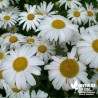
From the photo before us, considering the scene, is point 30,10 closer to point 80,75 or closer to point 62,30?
point 62,30

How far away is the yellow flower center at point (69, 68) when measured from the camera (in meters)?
2.01

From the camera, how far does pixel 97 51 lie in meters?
2.11

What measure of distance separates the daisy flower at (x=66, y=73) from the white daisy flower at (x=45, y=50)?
1.21 ft

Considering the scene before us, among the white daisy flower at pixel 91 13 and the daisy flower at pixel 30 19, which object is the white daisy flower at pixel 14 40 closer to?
the daisy flower at pixel 30 19

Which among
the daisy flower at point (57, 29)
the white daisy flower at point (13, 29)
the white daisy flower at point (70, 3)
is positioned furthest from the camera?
the white daisy flower at point (70, 3)

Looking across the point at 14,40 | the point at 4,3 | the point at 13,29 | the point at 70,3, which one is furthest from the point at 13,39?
the point at 70,3

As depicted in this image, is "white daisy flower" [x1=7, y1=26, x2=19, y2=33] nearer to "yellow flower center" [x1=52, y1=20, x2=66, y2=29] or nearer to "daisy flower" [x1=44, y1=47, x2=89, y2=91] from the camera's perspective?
"yellow flower center" [x1=52, y1=20, x2=66, y2=29]

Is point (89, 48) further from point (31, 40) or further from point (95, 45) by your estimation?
point (31, 40)

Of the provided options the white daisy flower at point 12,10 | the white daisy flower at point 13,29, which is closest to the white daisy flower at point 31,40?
the white daisy flower at point 13,29

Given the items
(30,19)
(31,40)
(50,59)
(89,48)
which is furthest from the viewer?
(30,19)

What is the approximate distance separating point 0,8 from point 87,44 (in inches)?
63.8

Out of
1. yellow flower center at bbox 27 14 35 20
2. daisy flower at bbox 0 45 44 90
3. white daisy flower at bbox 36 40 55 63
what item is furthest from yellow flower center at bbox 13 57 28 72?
yellow flower center at bbox 27 14 35 20

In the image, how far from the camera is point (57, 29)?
7.64 feet

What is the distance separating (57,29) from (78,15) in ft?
3.03
